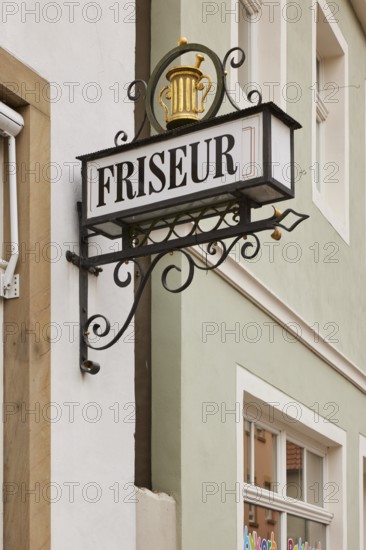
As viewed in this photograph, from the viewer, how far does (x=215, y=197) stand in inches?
225

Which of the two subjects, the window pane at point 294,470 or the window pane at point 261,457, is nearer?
the window pane at point 261,457

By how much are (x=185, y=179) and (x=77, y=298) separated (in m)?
0.80

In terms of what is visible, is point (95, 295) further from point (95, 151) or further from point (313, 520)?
point (313, 520)

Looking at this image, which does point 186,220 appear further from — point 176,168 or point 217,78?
point 217,78

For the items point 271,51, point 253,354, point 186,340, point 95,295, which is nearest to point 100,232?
point 95,295

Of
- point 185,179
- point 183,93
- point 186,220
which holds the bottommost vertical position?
point 186,220

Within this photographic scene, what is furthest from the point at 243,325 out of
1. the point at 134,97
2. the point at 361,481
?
the point at 361,481

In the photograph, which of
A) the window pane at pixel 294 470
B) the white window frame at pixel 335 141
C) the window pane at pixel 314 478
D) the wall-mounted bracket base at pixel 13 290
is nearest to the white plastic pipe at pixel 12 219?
the wall-mounted bracket base at pixel 13 290

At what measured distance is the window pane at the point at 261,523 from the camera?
8344 mm

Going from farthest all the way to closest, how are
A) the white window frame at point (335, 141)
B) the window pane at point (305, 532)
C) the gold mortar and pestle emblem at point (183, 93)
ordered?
the white window frame at point (335, 141) → the window pane at point (305, 532) → the gold mortar and pestle emblem at point (183, 93)

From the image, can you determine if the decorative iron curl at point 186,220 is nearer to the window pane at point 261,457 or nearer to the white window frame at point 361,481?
the window pane at point 261,457

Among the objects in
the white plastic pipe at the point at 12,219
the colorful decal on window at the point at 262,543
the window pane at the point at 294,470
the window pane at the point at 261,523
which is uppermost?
the white plastic pipe at the point at 12,219

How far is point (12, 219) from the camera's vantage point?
5746mm

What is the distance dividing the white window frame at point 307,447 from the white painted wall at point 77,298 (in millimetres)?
1691
